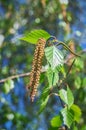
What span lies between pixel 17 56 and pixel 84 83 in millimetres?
3318

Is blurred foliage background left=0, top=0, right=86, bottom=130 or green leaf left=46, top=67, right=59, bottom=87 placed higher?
blurred foliage background left=0, top=0, right=86, bottom=130

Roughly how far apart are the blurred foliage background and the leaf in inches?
44.9

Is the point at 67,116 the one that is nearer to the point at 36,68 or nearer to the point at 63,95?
the point at 63,95

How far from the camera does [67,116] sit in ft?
6.13

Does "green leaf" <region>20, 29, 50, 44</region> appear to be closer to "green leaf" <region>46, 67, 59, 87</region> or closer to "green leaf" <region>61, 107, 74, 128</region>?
"green leaf" <region>46, 67, 59, 87</region>

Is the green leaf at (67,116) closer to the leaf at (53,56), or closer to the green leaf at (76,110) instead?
the green leaf at (76,110)

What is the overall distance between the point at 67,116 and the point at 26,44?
392cm

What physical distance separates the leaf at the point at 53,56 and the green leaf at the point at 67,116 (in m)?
0.33

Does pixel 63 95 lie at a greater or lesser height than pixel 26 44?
lesser

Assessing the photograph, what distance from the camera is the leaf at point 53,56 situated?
1595mm

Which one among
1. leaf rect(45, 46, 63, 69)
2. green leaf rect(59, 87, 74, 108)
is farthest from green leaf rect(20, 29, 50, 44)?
green leaf rect(59, 87, 74, 108)

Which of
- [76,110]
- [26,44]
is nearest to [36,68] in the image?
[76,110]

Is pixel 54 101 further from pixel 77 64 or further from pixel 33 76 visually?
pixel 33 76

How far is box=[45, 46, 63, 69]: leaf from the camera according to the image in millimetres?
1595
